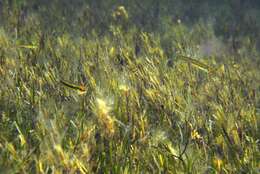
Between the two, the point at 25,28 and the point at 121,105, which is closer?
the point at 121,105

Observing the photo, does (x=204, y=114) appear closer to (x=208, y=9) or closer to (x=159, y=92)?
(x=159, y=92)

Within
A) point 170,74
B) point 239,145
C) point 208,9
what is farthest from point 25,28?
point 208,9

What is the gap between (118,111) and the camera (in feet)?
10.0

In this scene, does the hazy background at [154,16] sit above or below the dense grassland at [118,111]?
above

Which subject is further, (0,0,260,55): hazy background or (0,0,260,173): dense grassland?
(0,0,260,55): hazy background

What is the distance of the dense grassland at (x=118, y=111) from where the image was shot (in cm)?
250

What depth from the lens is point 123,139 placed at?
107 inches

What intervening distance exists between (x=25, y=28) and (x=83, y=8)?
1.82 metres

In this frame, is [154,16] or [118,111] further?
[154,16]

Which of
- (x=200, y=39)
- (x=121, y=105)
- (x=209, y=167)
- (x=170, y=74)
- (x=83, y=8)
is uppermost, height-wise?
(x=83, y=8)

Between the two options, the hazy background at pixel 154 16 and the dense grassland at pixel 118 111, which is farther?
the hazy background at pixel 154 16

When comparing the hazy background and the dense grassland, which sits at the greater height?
the hazy background

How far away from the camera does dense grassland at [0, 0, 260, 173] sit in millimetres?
2504

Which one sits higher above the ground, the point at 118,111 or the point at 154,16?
the point at 154,16
